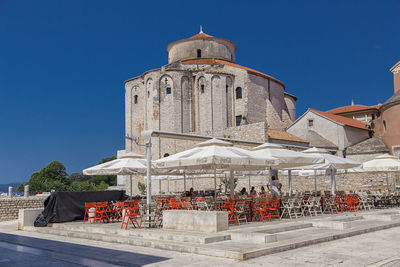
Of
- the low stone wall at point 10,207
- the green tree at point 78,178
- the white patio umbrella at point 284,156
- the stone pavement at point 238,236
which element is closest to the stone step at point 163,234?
the stone pavement at point 238,236

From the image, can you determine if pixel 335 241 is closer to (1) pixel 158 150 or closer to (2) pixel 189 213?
(2) pixel 189 213

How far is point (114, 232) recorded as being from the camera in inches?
383

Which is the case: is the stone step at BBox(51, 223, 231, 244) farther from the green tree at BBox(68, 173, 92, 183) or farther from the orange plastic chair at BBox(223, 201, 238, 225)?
the green tree at BBox(68, 173, 92, 183)

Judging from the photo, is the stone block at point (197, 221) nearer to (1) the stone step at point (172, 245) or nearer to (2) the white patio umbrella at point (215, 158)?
(1) the stone step at point (172, 245)

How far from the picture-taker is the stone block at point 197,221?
29.2ft

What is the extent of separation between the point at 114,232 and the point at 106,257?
2.39m

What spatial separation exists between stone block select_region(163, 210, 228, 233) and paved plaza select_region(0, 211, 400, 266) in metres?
1.38

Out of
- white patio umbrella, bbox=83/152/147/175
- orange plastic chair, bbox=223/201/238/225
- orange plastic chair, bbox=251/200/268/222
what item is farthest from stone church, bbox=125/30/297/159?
orange plastic chair, bbox=223/201/238/225

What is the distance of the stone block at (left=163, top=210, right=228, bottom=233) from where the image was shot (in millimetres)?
8901

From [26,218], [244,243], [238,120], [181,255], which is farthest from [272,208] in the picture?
[238,120]

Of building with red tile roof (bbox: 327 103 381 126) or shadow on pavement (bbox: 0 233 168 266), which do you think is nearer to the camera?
shadow on pavement (bbox: 0 233 168 266)

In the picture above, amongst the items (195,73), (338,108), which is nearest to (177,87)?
(195,73)

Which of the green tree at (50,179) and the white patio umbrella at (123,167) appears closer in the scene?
the white patio umbrella at (123,167)

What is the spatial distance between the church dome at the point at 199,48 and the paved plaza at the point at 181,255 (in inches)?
1585
